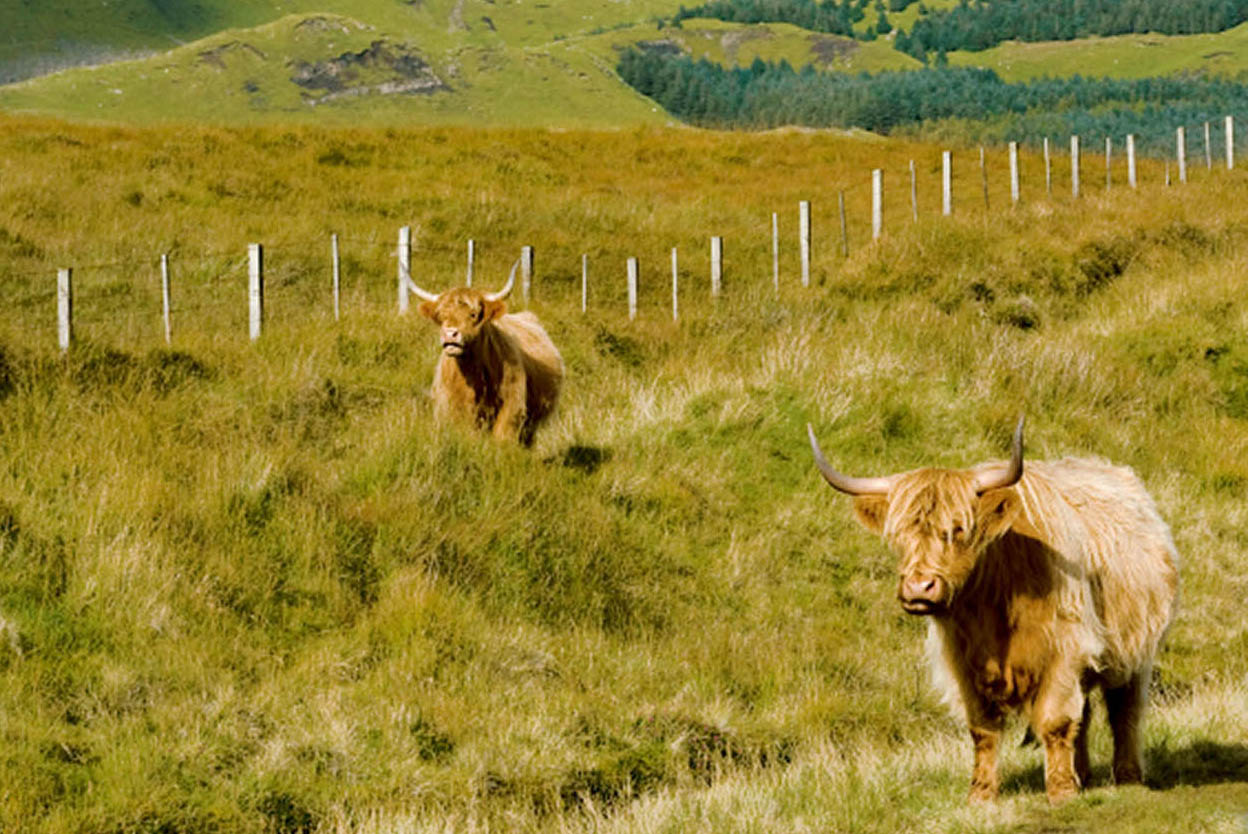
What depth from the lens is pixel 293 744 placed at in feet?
21.3

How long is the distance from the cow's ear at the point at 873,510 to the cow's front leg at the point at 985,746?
841mm

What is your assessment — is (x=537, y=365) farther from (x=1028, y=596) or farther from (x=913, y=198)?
(x=913, y=198)

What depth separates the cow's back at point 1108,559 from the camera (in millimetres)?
5820

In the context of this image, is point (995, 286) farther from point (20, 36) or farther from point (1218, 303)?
point (20, 36)

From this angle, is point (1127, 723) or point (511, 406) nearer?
point (1127, 723)

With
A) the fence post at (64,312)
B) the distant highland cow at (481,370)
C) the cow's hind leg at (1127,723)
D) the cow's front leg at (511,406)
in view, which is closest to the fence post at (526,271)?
the distant highland cow at (481,370)

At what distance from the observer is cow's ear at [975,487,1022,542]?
542cm

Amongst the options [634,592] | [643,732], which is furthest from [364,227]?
[643,732]

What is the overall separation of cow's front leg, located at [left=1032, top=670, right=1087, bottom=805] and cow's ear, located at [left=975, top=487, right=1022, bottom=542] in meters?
0.68

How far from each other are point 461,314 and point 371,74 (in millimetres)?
166323

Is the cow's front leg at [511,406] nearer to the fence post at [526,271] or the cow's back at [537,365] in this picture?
the cow's back at [537,365]

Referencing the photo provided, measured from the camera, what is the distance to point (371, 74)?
558 ft

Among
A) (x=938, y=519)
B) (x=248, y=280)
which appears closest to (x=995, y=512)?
(x=938, y=519)

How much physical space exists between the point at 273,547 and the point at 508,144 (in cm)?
2297
